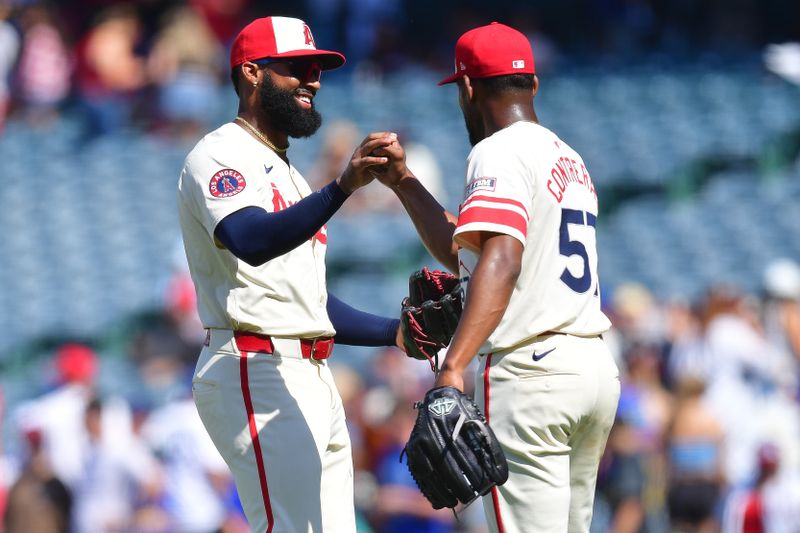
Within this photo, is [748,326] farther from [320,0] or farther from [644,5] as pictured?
[320,0]

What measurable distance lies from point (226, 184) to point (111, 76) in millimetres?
10234

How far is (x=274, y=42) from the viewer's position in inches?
180

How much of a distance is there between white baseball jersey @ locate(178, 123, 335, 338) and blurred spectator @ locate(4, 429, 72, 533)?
4618 millimetres

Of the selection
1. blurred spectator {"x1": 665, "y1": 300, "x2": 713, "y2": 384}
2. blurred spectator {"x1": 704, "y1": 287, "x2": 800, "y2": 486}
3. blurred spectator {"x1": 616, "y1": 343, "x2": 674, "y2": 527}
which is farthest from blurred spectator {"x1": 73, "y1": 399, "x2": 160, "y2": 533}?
blurred spectator {"x1": 704, "y1": 287, "x2": 800, "y2": 486}

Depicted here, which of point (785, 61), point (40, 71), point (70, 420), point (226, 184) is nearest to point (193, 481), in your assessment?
point (70, 420)

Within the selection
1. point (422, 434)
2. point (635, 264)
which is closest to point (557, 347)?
point (422, 434)

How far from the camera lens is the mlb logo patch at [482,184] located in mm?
4090

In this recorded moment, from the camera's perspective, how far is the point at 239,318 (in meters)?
4.31

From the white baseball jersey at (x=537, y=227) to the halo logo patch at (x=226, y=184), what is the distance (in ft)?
2.43

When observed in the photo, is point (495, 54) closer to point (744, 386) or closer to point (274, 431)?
point (274, 431)

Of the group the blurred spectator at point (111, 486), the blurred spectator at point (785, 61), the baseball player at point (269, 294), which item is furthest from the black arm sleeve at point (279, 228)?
the blurred spectator at point (785, 61)

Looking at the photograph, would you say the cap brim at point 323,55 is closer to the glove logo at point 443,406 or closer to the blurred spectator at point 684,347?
the glove logo at point 443,406

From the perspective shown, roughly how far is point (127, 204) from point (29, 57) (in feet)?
7.45

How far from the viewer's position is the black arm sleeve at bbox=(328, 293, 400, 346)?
15.9ft
